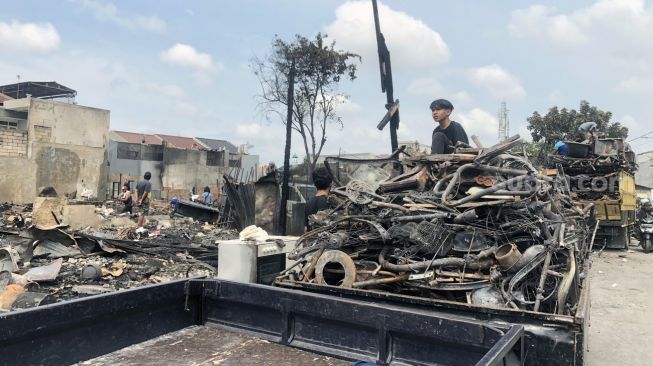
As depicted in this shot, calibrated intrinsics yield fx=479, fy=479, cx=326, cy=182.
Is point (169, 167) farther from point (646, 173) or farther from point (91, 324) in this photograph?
point (646, 173)

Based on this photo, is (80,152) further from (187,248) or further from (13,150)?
(187,248)

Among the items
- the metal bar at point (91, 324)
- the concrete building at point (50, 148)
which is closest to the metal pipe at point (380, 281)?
the metal bar at point (91, 324)

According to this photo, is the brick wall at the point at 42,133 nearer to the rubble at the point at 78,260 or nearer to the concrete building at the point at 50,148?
the concrete building at the point at 50,148

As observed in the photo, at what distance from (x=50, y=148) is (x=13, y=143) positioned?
160cm

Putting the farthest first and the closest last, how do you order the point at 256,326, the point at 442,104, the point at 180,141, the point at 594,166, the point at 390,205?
the point at 180,141, the point at 594,166, the point at 442,104, the point at 390,205, the point at 256,326

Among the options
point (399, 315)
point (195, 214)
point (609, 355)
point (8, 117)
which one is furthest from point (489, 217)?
point (8, 117)

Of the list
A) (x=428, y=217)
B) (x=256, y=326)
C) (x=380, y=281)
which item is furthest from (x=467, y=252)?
(x=256, y=326)

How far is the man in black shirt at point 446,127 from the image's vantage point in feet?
18.1

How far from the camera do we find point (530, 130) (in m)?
26.4

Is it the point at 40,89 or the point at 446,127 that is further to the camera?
the point at 40,89

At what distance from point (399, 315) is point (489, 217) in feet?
5.95

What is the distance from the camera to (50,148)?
913 inches

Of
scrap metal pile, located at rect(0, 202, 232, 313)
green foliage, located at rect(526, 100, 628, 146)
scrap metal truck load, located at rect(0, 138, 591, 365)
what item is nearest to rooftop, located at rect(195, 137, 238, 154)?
green foliage, located at rect(526, 100, 628, 146)

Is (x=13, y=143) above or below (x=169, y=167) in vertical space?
above
